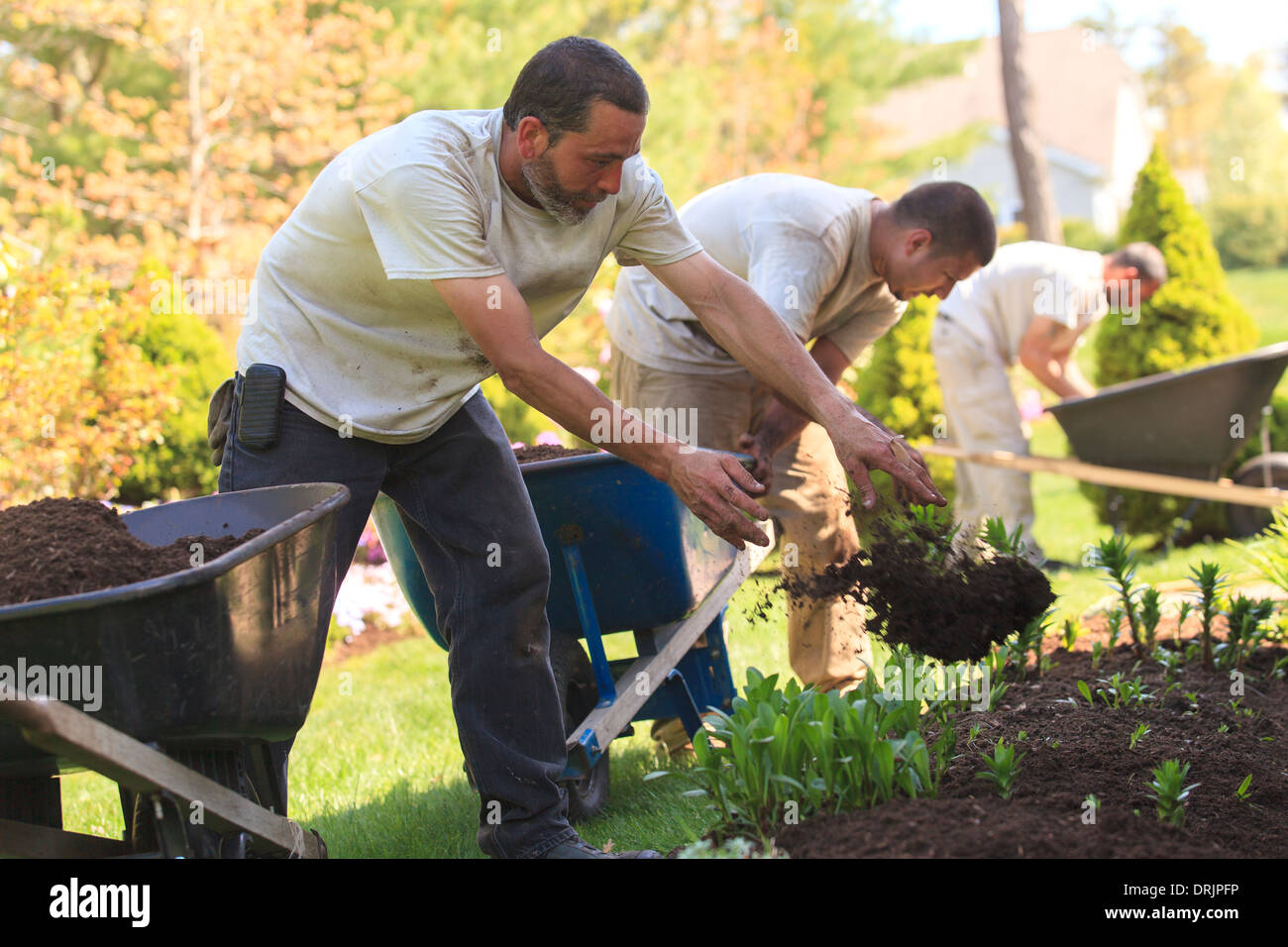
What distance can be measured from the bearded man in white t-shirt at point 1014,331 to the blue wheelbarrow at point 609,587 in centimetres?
321

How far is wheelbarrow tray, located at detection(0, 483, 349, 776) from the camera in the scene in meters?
1.79

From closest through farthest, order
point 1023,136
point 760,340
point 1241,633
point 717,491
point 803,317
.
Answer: point 717,491
point 760,340
point 803,317
point 1241,633
point 1023,136

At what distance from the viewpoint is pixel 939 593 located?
2.61 meters

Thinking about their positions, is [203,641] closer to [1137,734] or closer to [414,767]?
[1137,734]

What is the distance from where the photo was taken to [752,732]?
7.17 ft

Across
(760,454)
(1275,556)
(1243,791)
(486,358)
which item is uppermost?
(486,358)

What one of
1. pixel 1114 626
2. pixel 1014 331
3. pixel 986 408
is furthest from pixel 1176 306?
pixel 1114 626

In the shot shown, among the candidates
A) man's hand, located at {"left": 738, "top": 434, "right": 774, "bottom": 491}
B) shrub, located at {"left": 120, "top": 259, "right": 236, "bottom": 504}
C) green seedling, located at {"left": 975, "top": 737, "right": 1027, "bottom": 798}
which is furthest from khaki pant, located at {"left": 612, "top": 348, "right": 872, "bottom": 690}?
shrub, located at {"left": 120, "top": 259, "right": 236, "bottom": 504}

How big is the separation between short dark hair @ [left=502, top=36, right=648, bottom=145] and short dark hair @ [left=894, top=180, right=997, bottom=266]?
1.44m

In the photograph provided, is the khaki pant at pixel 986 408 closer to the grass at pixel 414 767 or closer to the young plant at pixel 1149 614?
the grass at pixel 414 767

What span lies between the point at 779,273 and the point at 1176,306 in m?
5.26

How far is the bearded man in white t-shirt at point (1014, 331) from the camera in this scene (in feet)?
20.5

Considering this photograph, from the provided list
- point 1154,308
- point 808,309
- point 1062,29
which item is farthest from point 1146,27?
point 808,309

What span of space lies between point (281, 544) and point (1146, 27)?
48537 mm
